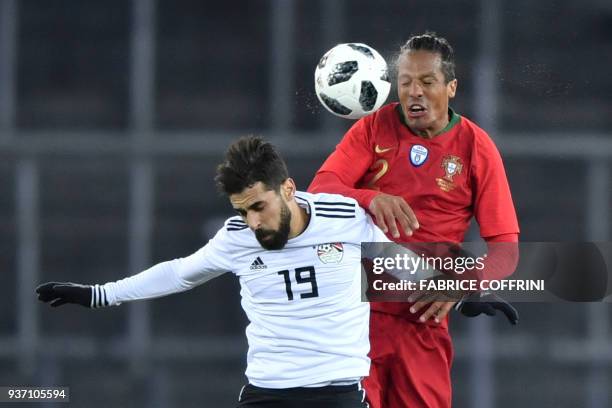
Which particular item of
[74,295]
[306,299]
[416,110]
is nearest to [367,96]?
[416,110]

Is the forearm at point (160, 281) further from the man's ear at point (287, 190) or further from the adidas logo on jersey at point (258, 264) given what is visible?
the man's ear at point (287, 190)

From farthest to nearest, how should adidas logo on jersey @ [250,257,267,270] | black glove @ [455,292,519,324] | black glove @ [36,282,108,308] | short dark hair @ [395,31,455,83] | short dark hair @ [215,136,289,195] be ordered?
short dark hair @ [395,31,455,83] → black glove @ [455,292,519,324] → black glove @ [36,282,108,308] → adidas logo on jersey @ [250,257,267,270] → short dark hair @ [215,136,289,195]

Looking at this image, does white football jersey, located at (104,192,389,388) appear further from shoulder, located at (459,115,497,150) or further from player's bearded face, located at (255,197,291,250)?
shoulder, located at (459,115,497,150)

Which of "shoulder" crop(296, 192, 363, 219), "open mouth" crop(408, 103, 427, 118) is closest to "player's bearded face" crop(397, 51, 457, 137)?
"open mouth" crop(408, 103, 427, 118)

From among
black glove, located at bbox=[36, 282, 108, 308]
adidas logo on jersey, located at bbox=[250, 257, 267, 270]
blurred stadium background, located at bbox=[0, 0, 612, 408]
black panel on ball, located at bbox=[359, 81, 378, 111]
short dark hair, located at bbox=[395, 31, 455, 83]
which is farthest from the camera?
blurred stadium background, located at bbox=[0, 0, 612, 408]

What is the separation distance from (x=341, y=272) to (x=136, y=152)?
20.8 ft

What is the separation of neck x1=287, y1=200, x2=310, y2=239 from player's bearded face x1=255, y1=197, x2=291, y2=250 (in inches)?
1.0

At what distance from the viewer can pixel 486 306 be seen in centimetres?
414

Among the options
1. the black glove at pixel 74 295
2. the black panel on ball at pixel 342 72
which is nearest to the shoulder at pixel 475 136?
the black panel on ball at pixel 342 72

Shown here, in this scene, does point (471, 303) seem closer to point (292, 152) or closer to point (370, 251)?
point (370, 251)

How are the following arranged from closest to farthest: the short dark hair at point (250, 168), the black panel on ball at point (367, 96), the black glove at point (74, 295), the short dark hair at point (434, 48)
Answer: the short dark hair at point (250, 168)
the black glove at point (74, 295)
the short dark hair at point (434, 48)
the black panel on ball at point (367, 96)

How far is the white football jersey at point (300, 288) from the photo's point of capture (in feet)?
12.1

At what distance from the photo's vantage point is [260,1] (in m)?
10.3

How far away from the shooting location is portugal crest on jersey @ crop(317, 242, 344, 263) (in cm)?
380
